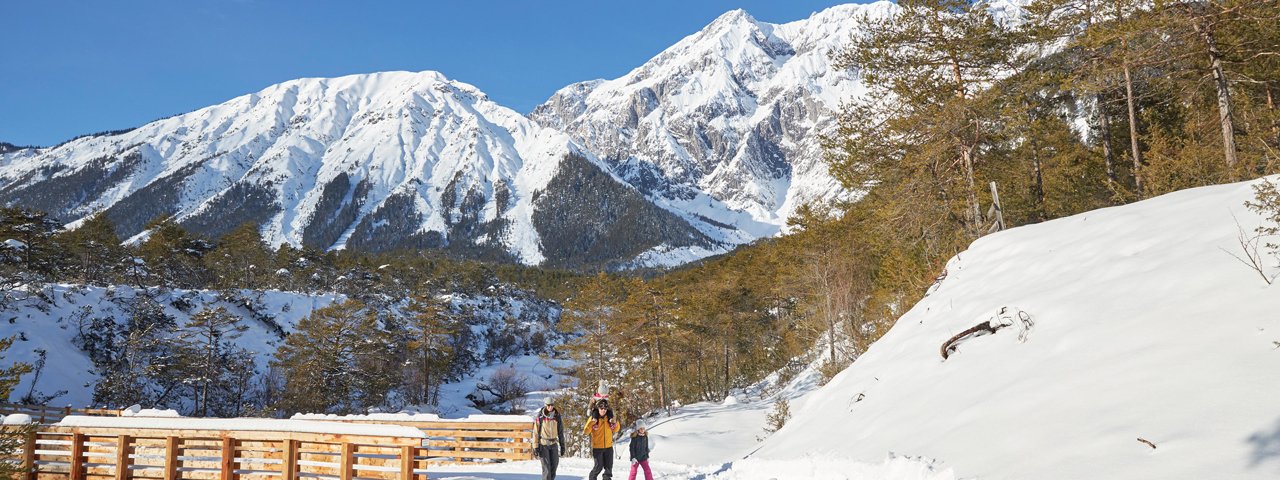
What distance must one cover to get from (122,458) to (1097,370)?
12.9m

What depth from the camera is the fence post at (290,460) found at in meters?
8.67

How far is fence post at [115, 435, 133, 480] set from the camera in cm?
950

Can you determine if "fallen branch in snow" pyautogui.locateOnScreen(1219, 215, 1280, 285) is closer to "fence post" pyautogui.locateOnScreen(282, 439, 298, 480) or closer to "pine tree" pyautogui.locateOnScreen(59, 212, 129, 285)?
"fence post" pyautogui.locateOnScreen(282, 439, 298, 480)

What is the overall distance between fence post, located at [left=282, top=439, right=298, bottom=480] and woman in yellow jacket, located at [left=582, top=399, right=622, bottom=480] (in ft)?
13.3

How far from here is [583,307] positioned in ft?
109

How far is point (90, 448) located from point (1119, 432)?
13737 millimetres

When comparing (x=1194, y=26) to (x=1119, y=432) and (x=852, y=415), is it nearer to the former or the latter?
(x=852, y=415)

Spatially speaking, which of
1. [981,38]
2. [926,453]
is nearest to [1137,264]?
[926,453]

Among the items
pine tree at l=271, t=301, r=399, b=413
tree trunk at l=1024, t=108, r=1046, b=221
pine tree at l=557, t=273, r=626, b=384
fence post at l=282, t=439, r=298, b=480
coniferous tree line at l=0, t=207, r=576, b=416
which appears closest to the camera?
fence post at l=282, t=439, r=298, b=480

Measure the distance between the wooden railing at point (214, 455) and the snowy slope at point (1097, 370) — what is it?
5.55 metres

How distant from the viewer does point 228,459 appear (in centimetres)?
899

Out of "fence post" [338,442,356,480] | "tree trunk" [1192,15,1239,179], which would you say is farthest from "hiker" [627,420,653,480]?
"tree trunk" [1192,15,1239,179]

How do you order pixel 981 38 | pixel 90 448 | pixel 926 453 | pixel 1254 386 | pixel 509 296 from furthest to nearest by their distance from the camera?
1. pixel 509 296
2. pixel 981 38
3. pixel 90 448
4. pixel 926 453
5. pixel 1254 386

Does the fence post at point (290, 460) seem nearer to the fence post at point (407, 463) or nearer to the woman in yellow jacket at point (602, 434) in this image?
the fence post at point (407, 463)
